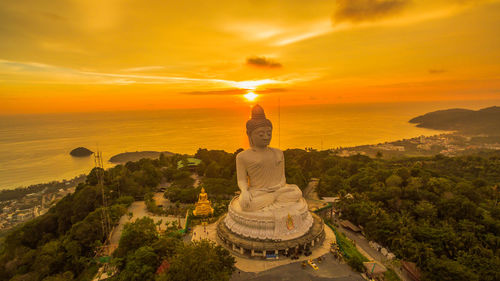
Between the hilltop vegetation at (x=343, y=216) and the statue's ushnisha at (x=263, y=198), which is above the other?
the statue's ushnisha at (x=263, y=198)

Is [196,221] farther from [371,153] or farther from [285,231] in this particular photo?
[371,153]

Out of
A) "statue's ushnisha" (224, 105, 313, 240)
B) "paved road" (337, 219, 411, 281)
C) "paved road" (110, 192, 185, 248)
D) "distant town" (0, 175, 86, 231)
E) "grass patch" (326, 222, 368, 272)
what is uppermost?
"statue's ushnisha" (224, 105, 313, 240)

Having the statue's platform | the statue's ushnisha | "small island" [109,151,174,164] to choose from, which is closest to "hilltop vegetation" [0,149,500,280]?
the statue's platform

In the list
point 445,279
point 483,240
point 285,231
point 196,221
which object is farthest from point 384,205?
point 196,221

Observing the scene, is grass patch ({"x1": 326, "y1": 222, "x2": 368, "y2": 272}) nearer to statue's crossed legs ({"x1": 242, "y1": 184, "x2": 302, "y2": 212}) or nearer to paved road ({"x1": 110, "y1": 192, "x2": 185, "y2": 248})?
statue's crossed legs ({"x1": 242, "y1": 184, "x2": 302, "y2": 212})

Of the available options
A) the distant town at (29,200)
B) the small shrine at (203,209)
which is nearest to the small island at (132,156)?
the distant town at (29,200)

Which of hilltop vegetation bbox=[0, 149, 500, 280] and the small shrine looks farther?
the small shrine

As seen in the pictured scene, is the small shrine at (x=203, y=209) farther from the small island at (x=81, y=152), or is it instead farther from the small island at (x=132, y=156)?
the small island at (x=81, y=152)
